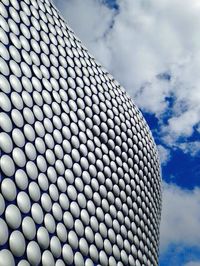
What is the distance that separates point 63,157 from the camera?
20.5 m

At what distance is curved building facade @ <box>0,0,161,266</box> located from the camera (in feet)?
51.0

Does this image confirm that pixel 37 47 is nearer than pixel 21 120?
No

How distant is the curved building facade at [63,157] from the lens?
51.0 feet

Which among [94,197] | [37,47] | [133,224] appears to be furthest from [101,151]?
[37,47]

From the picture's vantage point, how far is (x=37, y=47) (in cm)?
2192

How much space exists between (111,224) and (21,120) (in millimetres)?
10303

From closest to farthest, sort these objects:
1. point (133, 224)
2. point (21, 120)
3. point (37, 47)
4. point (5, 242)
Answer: point (5, 242), point (21, 120), point (37, 47), point (133, 224)

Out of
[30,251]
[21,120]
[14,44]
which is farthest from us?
[14,44]

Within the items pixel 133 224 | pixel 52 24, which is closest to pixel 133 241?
pixel 133 224

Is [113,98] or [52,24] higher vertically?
[113,98]

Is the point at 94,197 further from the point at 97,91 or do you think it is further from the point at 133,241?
the point at 97,91

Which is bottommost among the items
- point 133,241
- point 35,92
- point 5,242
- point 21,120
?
point 5,242

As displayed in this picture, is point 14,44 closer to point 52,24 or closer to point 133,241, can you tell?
point 52,24

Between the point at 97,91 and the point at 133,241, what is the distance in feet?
35.1
